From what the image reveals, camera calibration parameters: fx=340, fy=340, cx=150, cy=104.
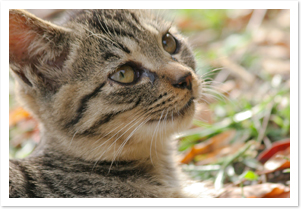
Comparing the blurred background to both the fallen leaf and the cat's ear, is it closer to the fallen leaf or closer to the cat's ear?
the fallen leaf

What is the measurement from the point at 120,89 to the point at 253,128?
6.78 ft

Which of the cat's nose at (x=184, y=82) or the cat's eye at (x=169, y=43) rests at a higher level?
the cat's eye at (x=169, y=43)

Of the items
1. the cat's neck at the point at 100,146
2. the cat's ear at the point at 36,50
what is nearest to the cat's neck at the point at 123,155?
the cat's neck at the point at 100,146

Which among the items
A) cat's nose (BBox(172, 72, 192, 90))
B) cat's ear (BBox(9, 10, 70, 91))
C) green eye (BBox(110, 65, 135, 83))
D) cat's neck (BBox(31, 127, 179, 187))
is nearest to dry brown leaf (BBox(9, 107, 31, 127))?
cat's neck (BBox(31, 127, 179, 187))

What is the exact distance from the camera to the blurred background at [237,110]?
3422mm

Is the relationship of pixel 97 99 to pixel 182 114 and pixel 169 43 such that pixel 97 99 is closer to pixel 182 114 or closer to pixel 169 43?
pixel 182 114

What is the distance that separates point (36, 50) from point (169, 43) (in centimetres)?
117

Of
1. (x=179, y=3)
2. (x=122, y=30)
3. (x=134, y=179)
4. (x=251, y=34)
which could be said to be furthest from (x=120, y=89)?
(x=251, y=34)

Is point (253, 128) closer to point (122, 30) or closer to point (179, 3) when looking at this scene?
point (179, 3)

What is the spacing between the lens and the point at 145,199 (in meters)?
2.74

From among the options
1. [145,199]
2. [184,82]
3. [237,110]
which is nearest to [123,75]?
[184,82]

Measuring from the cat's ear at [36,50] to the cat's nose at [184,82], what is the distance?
39.1 inches

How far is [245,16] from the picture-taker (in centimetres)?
599

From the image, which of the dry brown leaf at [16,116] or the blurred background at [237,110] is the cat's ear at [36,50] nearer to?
the blurred background at [237,110]
